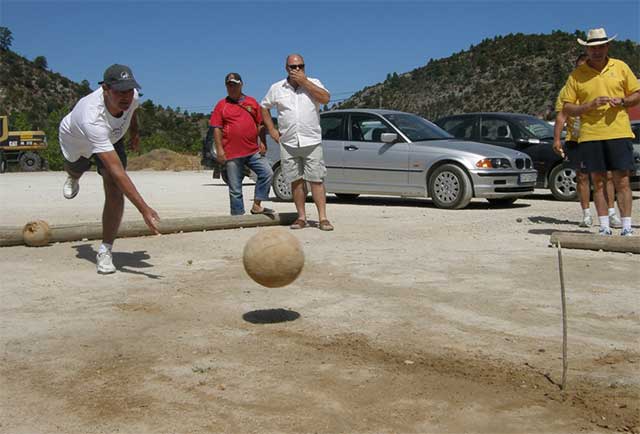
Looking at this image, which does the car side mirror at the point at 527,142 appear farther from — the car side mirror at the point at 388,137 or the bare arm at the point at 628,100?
the bare arm at the point at 628,100

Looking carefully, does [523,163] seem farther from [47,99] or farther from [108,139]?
[47,99]

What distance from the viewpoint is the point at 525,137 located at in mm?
15844

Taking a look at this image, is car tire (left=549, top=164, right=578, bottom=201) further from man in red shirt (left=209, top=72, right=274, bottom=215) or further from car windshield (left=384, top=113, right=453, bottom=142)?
man in red shirt (left=209, top=72, right=274, bottom=215)

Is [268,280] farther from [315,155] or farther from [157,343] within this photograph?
[315,155]

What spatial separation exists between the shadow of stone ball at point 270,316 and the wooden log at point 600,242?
3524 millimetres

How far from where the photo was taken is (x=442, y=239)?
959 centimetres

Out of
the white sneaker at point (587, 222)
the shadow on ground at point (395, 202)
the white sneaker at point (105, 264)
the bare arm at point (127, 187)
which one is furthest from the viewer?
the shadow on ground at point (395, 202)

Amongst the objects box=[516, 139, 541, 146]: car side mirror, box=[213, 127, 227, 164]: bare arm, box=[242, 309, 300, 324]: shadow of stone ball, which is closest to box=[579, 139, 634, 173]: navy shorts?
box=[213, 127, 227, 164]: bare arm

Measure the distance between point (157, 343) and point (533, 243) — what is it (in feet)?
17.8

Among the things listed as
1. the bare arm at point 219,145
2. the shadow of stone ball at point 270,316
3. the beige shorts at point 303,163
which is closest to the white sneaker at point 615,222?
the beige shorts at point 303,163

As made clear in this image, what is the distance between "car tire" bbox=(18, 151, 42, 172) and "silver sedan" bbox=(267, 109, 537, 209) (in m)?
25.8

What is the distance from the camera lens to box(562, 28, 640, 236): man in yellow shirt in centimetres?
895

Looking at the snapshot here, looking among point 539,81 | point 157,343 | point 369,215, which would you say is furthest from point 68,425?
point 539,81

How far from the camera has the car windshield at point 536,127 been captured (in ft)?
52.5
